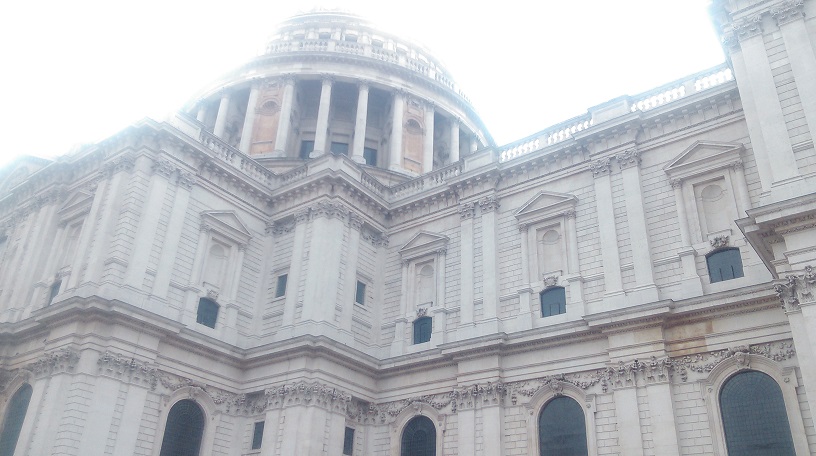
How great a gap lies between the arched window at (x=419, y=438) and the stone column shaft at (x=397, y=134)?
17928 millimetres

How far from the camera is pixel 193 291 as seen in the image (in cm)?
2441

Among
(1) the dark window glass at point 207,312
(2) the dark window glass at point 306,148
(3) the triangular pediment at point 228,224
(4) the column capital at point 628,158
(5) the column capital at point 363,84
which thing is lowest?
(1) the dark window glass at point 207,312

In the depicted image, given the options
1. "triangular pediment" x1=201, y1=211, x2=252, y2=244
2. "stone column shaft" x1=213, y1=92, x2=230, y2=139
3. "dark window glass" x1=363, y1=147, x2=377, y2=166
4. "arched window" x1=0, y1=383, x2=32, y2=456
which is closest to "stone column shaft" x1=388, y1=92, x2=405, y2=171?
"dark window glass" x1=363, y1=147, x2=377, y2=166

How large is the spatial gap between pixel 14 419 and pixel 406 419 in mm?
13848

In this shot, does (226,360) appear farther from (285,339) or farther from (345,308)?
(345,308)

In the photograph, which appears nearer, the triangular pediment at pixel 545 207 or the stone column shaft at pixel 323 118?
the triangular pediment at pixel 545 207

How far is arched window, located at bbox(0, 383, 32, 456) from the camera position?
22234mm

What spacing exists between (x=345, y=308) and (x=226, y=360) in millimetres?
4951

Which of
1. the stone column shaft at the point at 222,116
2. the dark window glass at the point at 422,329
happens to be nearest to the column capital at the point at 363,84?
the stone column shaft at the point at 222,116

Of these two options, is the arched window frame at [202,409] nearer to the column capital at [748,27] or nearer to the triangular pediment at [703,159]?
the triangular pediment at [703,159]

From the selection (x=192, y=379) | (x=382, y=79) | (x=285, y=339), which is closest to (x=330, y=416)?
(x=285, y=339)

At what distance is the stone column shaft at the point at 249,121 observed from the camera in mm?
39781

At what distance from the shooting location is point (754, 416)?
59.6 ft

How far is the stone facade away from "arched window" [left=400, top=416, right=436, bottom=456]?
347 mm
